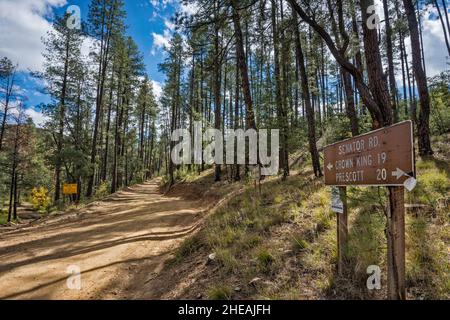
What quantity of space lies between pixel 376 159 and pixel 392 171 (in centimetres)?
25

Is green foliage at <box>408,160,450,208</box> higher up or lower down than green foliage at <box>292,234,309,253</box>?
higher up

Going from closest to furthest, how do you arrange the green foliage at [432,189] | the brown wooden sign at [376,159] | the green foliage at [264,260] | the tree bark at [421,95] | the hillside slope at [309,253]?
the brown wooden sign at [376,159] → the hillside slope at [309,253] → the green foliage at [264,260] → the green foliage at [432,189] → the tree bark at [421,95]

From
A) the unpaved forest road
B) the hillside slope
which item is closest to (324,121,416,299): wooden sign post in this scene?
the hillside slope

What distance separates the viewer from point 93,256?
19.2 ft

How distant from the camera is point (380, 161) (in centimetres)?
247

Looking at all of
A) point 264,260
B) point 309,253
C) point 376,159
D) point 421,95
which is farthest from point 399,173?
point 421,95

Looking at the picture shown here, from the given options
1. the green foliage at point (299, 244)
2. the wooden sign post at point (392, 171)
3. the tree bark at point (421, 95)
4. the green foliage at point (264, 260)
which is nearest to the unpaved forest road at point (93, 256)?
the green foliage at point (264, 260)

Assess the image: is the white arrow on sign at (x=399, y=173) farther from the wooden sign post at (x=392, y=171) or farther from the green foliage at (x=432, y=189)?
the green foliage at (x=432, y=189)

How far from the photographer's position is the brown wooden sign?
2.19 metres

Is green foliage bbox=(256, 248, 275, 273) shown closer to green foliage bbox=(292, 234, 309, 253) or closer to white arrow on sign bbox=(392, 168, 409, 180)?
green foliage bbox=(292, 234, 309, 253)

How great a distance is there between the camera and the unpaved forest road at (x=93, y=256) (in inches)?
171

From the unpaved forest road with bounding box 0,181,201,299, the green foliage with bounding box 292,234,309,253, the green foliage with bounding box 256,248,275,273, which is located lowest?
the unpaved forest road with bounding box 0,181,201,299

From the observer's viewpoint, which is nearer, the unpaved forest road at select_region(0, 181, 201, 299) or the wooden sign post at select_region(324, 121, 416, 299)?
the wooden sign post at select_region(324, 121, 416, 299)
